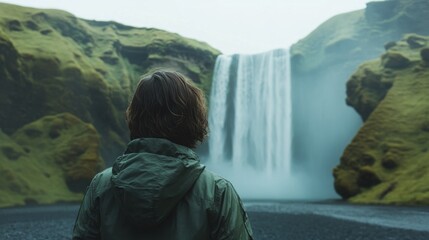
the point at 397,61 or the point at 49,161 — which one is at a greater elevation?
the point at 397,61

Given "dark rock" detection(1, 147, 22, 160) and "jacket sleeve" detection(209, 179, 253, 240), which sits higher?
"jacket sleeve" detection(209, 179, 253, 240)

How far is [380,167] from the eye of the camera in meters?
74.7

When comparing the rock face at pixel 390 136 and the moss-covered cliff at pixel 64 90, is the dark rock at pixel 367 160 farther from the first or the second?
the moss-covered cliff at pixel 64 90

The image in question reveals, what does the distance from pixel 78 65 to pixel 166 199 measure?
111 m

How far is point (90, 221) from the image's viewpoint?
396 centimetres

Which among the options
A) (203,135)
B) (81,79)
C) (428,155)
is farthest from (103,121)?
(203,135)

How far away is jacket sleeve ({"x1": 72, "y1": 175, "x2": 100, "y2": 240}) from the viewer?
13.0 ft

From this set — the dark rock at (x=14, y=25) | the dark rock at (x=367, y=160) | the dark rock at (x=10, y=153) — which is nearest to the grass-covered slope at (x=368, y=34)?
the dark rock at (x=367, y=160)

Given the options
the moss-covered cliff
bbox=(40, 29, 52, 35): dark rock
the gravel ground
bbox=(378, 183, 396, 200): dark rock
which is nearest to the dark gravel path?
the gravel ground

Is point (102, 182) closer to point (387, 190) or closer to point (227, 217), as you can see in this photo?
point (227, 217)

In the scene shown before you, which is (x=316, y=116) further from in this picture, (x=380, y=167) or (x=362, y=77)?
(x=380, y=167)

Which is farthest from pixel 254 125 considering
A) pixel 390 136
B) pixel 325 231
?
pixel 325 231

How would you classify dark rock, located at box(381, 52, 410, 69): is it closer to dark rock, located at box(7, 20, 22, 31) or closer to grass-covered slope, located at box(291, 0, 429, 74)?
grass-covered slope, located at box(291, 0, 429, 74)

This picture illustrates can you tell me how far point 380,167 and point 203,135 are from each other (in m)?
75.4
